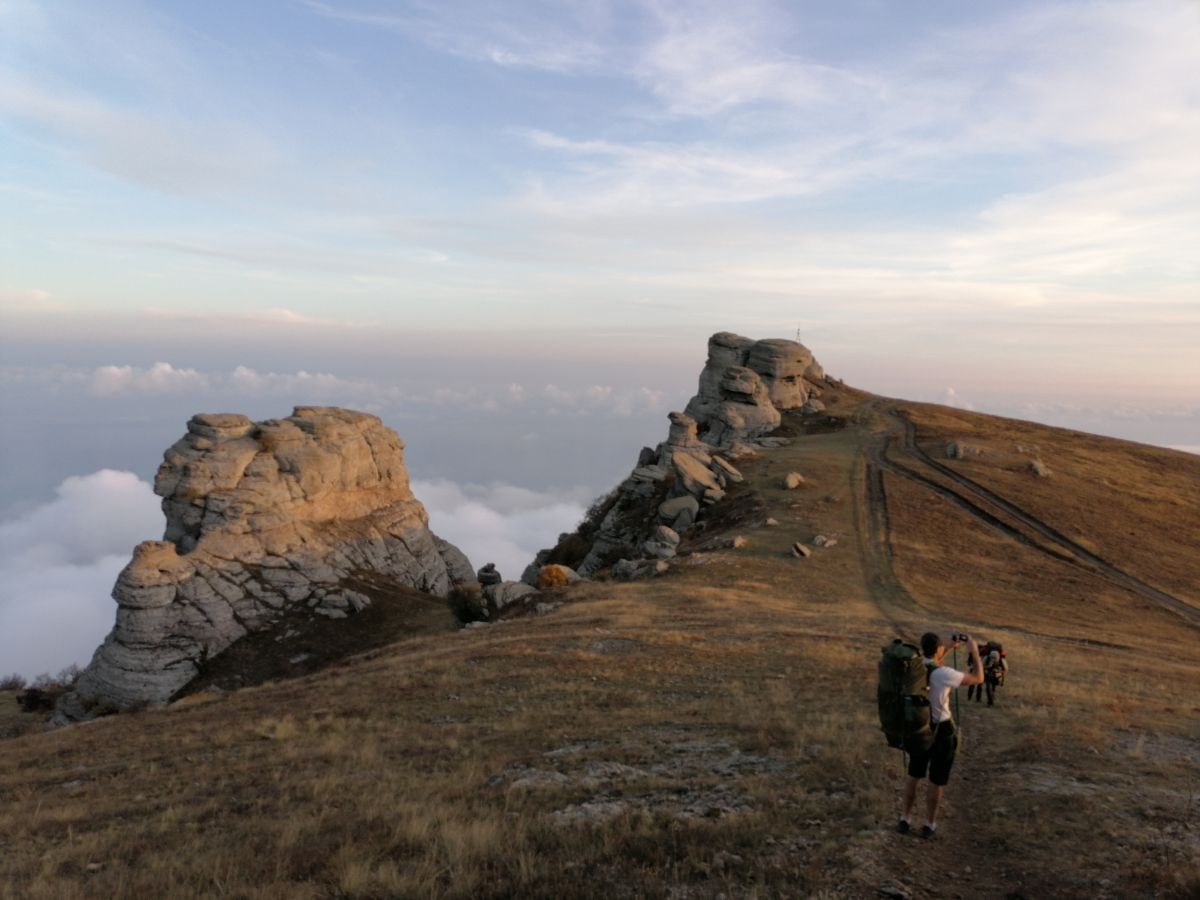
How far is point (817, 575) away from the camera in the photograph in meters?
40.8

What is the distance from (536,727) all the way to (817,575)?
27869mm

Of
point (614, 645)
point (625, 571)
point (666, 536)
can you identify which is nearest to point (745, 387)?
point (666, 536)

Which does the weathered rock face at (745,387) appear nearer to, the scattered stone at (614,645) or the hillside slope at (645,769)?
the hillside slope at (645,769)

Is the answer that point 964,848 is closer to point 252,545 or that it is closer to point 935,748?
point 935,748

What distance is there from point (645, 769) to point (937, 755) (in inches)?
202

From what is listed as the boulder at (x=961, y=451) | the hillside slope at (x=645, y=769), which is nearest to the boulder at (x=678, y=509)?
the hillside slope at (x=645, y=769)

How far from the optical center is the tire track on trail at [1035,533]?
40.5m

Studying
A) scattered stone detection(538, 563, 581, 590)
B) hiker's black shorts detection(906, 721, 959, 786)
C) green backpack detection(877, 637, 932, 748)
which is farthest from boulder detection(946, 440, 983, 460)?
green backpack detection(877, 637, 932, 748)

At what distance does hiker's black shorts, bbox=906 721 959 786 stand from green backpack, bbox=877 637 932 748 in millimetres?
144

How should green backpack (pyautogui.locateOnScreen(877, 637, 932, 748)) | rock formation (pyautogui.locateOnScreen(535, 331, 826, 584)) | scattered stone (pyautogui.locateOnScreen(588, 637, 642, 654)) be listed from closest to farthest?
green backpack (pyautogui.locateOnScreen(877, 637, 932, 748)) < scattered stone (pyautogui.locateOnScreen(588, 637, 642, 654)) < rock formation (pyautogui.locateOnScreen(535, 331, 826, 584))

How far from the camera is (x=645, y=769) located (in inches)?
505

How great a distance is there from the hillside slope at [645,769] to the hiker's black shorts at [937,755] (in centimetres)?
82

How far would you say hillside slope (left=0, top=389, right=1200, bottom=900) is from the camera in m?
8.38

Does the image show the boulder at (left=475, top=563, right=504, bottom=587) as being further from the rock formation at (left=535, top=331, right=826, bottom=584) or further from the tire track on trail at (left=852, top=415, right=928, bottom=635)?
the tire track on trail at (left=852, top=415, right=928, bottom=635)
